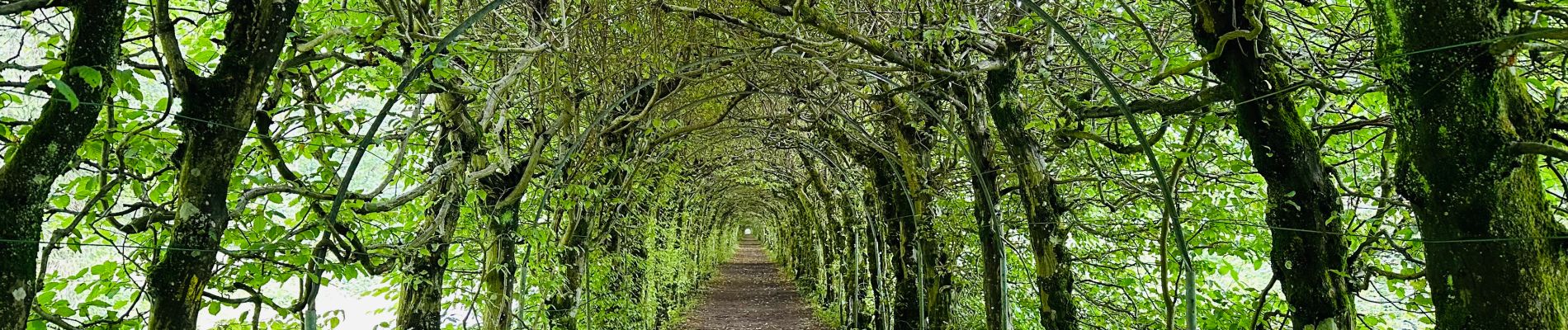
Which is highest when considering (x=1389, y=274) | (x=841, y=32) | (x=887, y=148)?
(x=841, y=32)

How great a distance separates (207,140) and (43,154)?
0.29 metres

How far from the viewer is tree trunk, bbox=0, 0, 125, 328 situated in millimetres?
1461

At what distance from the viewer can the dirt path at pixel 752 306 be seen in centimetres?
1352

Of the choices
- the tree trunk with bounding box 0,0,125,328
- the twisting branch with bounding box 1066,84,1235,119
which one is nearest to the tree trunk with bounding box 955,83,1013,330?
the twisting branch with bounding box 1066,84,1235,119

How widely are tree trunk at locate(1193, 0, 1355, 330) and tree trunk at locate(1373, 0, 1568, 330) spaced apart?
0.44 metres

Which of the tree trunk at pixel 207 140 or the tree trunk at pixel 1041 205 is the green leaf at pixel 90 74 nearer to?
the tree trunk at pixel 207 140

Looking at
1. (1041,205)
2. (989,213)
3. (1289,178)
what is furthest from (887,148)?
(1289,178)

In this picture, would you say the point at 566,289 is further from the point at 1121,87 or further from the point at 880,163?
the point at 1121,87

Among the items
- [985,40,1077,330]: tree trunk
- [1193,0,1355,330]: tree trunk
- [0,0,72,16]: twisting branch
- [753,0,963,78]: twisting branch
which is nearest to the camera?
[0,0,72,16]: twisting branch

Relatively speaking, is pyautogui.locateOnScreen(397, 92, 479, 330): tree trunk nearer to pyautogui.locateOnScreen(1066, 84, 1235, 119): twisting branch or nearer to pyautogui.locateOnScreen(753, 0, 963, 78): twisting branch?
pyautogui.locateOnScreen(753, 0, 963, 78): twisting branch

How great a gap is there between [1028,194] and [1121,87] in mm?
712

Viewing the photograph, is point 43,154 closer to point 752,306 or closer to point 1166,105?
point 1166,105

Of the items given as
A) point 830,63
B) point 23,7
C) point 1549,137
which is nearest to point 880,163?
point 830,63

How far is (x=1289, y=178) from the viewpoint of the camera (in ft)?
6.84
